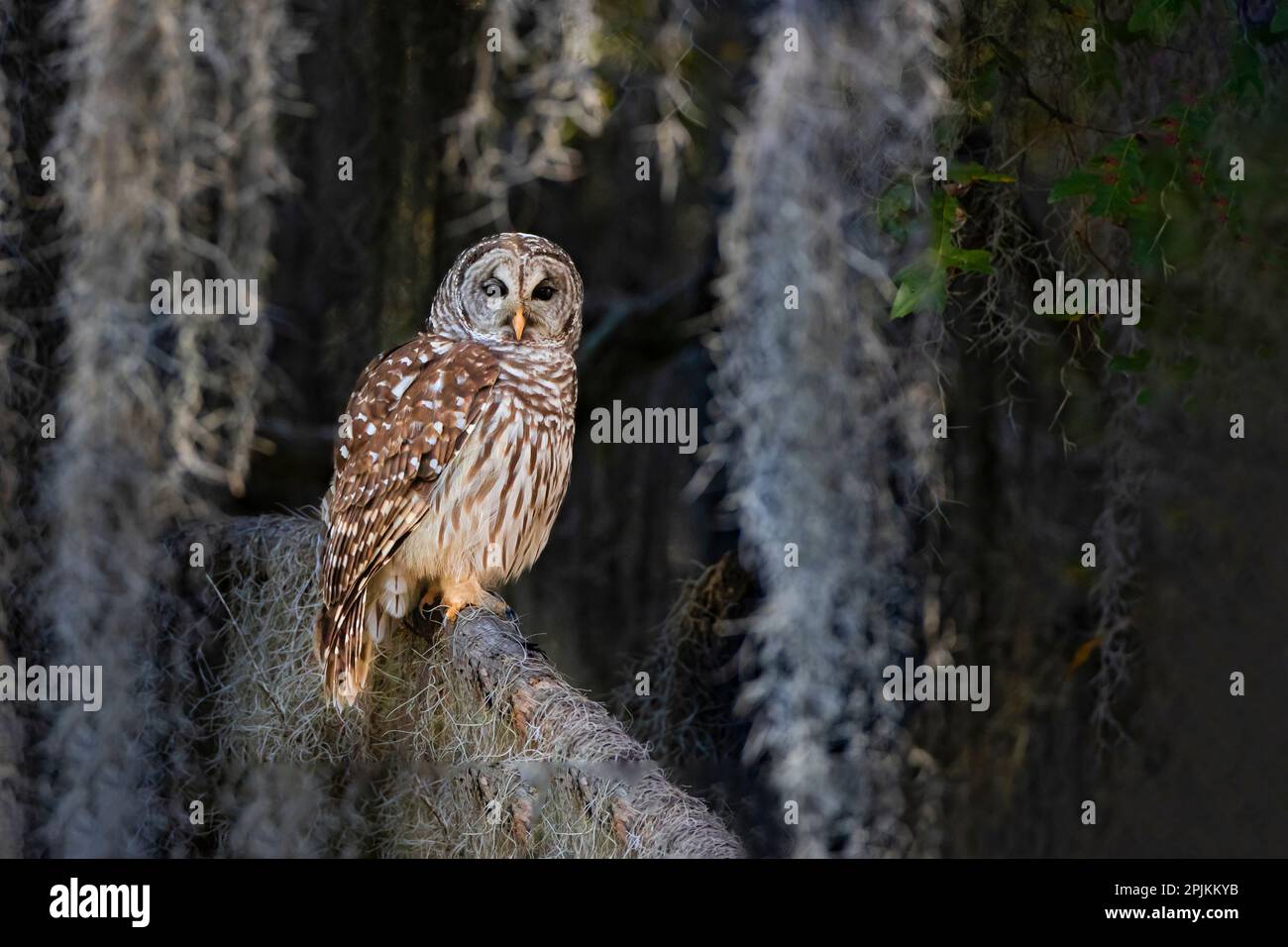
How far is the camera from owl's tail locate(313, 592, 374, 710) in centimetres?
262

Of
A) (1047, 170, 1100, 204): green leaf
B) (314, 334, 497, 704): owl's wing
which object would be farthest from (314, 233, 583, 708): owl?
(1047, 170, 1100, 204): green leaf

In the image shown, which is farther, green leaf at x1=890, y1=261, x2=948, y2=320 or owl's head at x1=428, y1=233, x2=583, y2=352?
owl's head at x1=428, y1=233, x2=583, y2=352

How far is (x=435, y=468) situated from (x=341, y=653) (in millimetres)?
367

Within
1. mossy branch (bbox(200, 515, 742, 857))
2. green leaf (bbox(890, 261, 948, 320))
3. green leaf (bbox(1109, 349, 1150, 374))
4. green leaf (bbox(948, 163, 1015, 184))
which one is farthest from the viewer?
green leaf (bbox(1109, 349, 1150, 374))

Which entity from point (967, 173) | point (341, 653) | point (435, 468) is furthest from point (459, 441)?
point (967, 173)

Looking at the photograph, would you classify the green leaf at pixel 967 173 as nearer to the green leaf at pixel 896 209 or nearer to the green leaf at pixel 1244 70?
the green leaf at pixel 896 209

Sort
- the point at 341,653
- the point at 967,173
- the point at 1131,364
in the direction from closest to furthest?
the point at 967,173 < the point at 1131,364 < the point at 341,653

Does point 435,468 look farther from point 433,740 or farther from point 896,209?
point 896,209

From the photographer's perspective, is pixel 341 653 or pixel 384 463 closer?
pixel 341 653

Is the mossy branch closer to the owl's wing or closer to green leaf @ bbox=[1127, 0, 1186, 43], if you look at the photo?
the owl's wing

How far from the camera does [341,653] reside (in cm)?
263

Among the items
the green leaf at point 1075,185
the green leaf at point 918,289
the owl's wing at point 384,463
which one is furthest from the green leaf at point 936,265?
the owl's wing at point 384,463

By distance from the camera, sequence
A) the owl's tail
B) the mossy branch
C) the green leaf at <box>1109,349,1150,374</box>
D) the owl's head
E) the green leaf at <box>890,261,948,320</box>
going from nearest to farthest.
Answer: the mossy branch → the green leaf at <box>890,261,948,320</box> → the green leaf at <box>1109,349,1150,374</box> → the owl's tail → the owl's head
